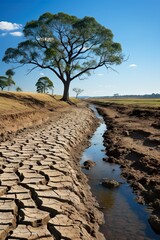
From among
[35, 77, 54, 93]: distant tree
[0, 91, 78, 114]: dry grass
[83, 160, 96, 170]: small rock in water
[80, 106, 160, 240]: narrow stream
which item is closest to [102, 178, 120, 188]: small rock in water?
[80, 106, 160, 240]: narrow stream

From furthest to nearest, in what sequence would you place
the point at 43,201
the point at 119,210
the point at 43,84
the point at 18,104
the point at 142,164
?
1. the point at 43,84
2. the point at 18,104
3. the point at 142,164
4. the point at 119,210
5. the point at 43,201

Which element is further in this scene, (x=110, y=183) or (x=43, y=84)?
(x=43, y=84)

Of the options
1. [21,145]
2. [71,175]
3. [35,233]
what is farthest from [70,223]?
[21,145]

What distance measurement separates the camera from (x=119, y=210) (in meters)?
4.89

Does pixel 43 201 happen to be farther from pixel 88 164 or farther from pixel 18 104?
pixel 18 104

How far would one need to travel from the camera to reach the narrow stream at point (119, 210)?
4.05 meters

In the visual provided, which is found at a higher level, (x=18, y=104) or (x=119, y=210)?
(x=18, y=104)

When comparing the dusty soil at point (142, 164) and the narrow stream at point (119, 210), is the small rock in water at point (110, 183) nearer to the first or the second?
the narrow stream at point (119, 210)

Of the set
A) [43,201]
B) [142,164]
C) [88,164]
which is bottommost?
[88,164]

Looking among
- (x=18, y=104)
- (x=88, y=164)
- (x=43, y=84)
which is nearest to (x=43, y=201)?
(x=88, y=164)

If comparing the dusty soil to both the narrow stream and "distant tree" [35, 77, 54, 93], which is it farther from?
"distant tree" [35, 77, 54, 93]

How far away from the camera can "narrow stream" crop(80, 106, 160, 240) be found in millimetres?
4051

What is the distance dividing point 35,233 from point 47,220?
1.30 ft

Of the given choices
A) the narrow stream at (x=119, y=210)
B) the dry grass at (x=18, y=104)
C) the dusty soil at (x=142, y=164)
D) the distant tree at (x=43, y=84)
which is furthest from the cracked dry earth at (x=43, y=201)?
the distant tree at (x=43, y=84)
